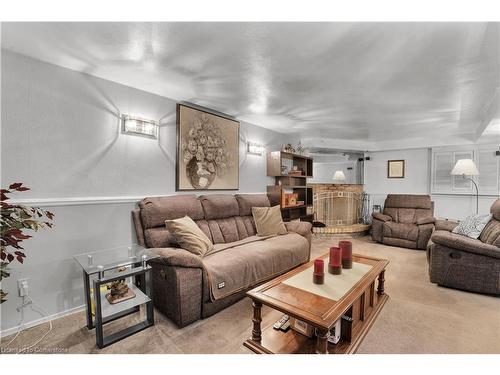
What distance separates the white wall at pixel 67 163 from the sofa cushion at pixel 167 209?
0.64ft

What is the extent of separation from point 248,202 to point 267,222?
0.42 m

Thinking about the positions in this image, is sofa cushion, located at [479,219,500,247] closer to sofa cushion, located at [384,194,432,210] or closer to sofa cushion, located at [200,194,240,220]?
sofa cushion, located at [384,194,432,210]

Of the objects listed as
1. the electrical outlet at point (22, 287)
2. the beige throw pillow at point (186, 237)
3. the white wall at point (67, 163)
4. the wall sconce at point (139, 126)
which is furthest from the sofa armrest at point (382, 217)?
the electrical outlet at point (22, 287)

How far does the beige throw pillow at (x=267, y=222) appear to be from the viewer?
3404 millimetres

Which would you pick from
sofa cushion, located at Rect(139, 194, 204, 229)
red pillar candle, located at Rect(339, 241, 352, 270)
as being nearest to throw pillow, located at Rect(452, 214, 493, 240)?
red pillar candle, located at Rect(339, 241, 352, 270)

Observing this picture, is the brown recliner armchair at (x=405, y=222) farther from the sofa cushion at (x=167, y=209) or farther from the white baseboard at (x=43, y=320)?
the white baseboard at (x=43, y=320)

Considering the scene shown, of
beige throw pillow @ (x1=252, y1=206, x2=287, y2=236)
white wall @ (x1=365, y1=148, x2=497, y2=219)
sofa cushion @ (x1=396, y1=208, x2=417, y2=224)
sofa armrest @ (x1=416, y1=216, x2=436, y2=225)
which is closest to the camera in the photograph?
beige throw pillow @ (x1=252, y1=206, x2=287, y2=236)

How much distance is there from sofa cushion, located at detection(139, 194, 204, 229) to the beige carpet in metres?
0.92

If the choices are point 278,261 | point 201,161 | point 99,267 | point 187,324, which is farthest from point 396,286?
point 99,267

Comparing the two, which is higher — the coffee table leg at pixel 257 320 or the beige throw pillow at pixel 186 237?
the beige throw pillow at pixel 186 237

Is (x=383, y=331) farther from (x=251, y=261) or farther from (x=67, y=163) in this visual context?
(x=67, y=163)

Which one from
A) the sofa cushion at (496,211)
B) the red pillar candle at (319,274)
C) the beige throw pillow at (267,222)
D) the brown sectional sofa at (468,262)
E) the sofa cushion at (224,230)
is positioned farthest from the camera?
the beige throw pillow at (267,222)

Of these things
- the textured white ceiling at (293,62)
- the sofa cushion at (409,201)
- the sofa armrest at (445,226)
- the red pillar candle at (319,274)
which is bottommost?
the red pillar candle at (319,274)

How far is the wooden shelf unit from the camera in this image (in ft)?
13.8
